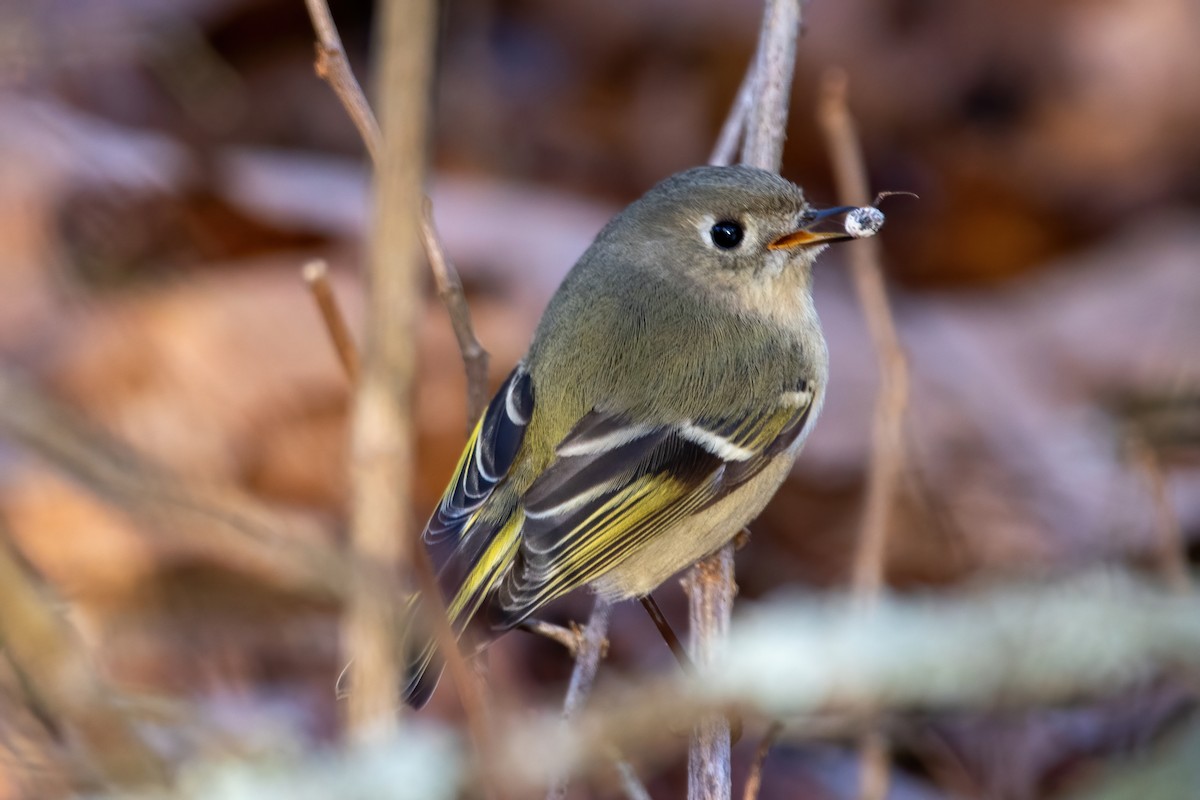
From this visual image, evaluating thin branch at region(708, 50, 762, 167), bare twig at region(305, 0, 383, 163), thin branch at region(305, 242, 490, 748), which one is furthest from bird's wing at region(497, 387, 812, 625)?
thin branch at region(305, 242, 490, 748)

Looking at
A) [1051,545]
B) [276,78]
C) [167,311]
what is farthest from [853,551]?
[276,78]

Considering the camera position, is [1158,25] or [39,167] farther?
[1158,25]

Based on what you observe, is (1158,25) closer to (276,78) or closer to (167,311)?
(276,78)

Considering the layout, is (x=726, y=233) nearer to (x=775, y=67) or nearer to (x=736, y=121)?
(x=736, y=121)

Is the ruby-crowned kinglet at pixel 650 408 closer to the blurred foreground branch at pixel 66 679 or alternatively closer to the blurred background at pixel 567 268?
the blurred background at pixel 567 268

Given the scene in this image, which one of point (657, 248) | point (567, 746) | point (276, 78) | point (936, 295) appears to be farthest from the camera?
point (276, 78)

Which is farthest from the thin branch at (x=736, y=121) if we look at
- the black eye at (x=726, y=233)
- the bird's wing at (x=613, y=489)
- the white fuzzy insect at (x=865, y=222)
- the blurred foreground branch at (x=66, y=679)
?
the blurred foreground branch at (x=66, y=679)

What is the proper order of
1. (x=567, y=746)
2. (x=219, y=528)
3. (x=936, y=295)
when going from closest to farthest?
(x=567, y=746) → (x=219, y=528) → (x=936, y=295)

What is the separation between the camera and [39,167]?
393 centimetres

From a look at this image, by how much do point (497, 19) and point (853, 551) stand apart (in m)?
3.19

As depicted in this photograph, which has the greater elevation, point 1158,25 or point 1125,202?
point 1158,25

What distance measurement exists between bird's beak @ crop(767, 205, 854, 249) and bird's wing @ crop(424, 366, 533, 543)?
51 cm

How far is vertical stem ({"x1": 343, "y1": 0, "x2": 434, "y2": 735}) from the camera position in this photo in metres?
0.94

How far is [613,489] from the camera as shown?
2287mm
